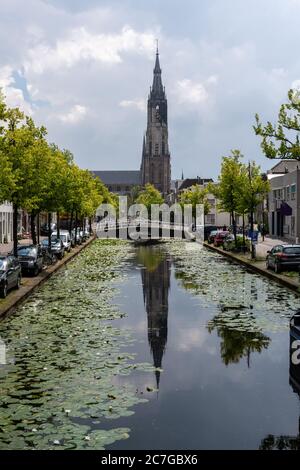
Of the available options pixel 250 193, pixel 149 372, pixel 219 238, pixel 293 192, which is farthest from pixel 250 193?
pixel 149 372

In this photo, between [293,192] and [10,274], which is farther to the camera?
[293,192]

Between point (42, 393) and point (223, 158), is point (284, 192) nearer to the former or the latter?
point (223, 158)

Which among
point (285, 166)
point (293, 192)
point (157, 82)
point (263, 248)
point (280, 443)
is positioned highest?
point (157, 82)

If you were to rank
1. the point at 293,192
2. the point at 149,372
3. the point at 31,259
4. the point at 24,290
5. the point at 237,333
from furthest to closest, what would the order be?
the point at 293,192 < the point at 31,259 < the point at 24,290 < the point at 237,333 < the point at 149,372

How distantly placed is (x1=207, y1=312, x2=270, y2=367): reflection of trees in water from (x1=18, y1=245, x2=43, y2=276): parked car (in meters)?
13.3

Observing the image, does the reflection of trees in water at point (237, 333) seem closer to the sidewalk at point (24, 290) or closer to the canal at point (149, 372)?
the canal at point (149, 372)

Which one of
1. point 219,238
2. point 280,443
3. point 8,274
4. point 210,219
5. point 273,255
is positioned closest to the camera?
point 280,443

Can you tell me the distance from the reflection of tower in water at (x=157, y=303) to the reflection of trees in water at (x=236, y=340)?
4.48 ft

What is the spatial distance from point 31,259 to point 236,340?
16.1 m

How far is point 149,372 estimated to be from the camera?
37.4 feet

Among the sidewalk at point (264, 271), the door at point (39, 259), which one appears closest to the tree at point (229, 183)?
the sidewalk at point (264, 271)

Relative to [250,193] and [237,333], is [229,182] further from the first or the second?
[237,333]

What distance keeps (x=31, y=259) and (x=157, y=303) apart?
32.7ft

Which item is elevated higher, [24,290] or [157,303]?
[24,290]
